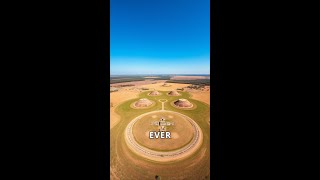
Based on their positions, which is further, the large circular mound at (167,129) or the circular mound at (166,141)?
the large circular mound at (167,129)

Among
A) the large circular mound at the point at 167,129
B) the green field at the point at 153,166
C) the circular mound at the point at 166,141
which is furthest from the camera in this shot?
the large circular mound at the point at 167,129

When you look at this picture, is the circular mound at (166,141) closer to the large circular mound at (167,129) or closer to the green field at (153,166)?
the large circular mound at (167,129)

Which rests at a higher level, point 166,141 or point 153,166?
point 166,141

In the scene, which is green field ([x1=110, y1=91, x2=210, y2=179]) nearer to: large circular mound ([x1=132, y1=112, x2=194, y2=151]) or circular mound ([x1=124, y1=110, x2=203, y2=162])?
circular mound ([x1=124, y1=110, x2=203, y2=162])

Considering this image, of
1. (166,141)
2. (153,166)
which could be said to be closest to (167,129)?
(166,141)

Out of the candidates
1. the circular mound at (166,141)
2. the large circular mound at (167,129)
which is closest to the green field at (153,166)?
the circular mound at (166,141)

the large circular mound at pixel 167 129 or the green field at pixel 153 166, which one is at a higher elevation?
the large circular mound at pixel 167 129

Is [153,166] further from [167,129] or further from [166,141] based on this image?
[167,129]
